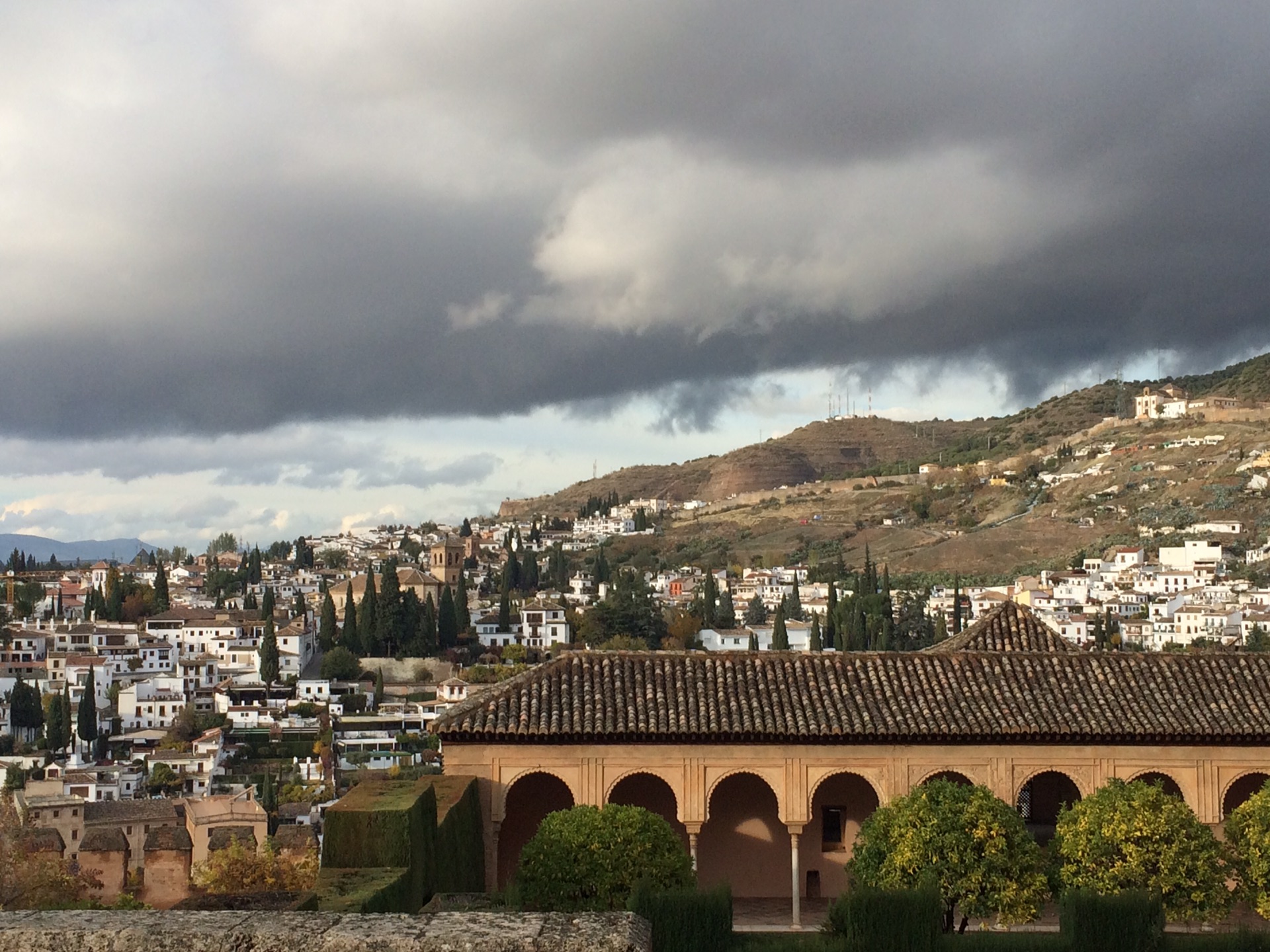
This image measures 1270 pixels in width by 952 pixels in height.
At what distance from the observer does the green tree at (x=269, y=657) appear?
289 ft

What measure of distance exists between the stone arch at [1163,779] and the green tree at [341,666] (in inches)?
2957

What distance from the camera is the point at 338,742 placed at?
252ft

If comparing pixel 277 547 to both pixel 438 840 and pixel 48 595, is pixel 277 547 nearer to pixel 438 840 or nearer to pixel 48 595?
pixel 48 595

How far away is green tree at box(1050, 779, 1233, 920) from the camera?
1520 centimetres

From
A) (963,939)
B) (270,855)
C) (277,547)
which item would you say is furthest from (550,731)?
(277,547)

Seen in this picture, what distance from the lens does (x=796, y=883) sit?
1758cm

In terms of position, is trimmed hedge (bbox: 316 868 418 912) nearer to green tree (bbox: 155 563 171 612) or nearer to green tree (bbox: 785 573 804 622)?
green tree (bbox: 785 573 804 622)

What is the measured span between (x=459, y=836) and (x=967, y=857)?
559cm

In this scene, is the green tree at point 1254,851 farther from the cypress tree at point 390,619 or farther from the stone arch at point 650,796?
the cypress tree at point 390,619

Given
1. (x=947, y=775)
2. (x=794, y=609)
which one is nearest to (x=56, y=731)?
(x=794, y=609)

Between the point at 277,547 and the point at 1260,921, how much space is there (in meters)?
163

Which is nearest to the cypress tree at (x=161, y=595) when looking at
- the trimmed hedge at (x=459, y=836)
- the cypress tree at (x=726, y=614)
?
the cypress tree at (x=726, y=614)

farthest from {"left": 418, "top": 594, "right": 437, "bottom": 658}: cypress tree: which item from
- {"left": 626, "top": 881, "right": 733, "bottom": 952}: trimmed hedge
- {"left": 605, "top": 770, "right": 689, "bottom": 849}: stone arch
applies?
{"left": 626, "top": 881, "right": 733, "bottom": 952}: trimmed hedge

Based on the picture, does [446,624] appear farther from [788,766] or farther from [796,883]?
[796,883]
